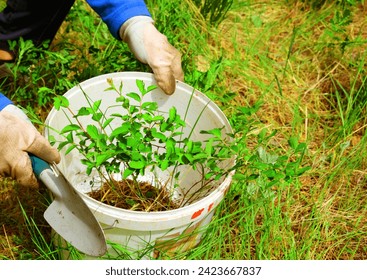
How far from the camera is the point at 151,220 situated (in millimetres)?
1369

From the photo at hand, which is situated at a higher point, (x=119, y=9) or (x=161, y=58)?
(x=119, y=9)

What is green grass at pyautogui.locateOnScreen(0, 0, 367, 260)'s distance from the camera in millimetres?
1753

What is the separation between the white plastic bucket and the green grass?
0.28 feet

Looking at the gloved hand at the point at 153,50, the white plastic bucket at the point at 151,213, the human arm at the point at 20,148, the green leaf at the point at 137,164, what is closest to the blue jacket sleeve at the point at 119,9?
the gloved hand at the point at 153,50

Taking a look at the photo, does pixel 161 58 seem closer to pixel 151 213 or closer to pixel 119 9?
pixel 119 9

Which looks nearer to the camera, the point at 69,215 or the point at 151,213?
the point at 151,213

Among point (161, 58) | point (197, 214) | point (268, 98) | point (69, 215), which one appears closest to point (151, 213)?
point (197, 214)

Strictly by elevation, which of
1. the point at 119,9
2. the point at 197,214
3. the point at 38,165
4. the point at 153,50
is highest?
the point at 119,9

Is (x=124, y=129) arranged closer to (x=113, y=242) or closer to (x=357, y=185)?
(x=113, y=242)

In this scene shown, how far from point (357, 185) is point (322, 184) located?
134 mm

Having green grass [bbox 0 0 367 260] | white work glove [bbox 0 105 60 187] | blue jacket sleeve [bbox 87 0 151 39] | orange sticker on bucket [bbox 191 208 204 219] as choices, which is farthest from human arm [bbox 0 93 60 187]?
blue jacket sleeve [bbox 87 0 151 39]

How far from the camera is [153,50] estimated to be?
5.69 feet

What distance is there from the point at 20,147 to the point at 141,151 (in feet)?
1.17
